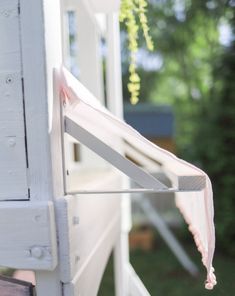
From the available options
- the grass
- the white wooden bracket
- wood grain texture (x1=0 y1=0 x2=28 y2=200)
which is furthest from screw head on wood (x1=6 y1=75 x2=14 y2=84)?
the grass

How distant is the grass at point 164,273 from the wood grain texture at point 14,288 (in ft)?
10.4

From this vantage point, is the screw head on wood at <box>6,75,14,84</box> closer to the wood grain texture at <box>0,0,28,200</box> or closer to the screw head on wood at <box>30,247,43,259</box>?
the wood grain texture at <box>0,0,28,200</box>

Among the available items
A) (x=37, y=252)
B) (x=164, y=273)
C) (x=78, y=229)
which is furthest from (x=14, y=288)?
(x=164, y=273)

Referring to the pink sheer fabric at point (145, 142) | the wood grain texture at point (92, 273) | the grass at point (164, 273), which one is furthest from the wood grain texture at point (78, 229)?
the grass at point (164, 273)

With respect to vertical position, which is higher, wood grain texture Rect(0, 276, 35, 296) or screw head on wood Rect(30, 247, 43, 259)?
screw head on wood Rect(30, 247, 43, 259)

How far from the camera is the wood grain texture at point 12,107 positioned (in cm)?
A: 82

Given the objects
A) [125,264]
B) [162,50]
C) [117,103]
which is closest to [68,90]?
[117,103]

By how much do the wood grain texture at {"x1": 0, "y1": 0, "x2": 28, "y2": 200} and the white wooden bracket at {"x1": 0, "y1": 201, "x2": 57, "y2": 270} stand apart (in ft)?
0.09

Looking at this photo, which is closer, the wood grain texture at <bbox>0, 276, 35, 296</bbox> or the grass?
the wood grain texture at <bbox>0, 276, 35, 296</bbox>

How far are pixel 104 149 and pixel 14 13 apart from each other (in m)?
0.29

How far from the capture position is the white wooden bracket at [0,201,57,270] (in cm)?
81

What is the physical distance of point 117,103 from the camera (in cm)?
221

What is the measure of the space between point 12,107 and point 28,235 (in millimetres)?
223

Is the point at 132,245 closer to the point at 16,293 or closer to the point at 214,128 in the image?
the point at 214,128
